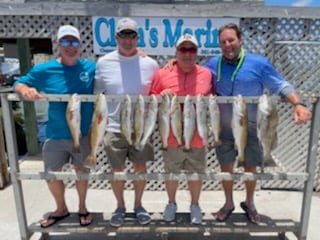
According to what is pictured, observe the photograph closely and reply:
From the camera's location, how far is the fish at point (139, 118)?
2.79m

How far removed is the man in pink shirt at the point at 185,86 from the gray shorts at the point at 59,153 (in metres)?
0.72

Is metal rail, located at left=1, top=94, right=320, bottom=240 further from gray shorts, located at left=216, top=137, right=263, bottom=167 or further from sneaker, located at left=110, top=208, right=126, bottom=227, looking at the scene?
gray shorts, located at left=216, top=137, right=263, bottom=167

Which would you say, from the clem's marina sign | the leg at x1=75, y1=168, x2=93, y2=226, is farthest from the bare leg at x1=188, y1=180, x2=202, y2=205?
the clem's marina sign

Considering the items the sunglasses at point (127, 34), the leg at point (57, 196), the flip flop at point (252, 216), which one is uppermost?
the sunglasses at point (127, 34)

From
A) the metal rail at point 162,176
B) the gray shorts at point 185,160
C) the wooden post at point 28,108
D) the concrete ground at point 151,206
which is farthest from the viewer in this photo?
the wooden post at point 28,108

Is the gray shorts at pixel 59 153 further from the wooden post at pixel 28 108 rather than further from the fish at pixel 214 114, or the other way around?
the wooden post at pixel 28 108

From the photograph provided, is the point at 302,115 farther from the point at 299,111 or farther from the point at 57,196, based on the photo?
the point at 57,196

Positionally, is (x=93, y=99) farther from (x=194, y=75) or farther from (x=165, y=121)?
(x=194, y=75)

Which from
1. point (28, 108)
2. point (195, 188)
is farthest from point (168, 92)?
point (28, 108)

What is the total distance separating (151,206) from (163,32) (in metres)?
2.17

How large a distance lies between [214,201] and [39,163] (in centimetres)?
303

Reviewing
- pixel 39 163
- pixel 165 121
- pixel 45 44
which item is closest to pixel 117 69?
pixel 165 121

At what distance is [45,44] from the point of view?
26.0 ft

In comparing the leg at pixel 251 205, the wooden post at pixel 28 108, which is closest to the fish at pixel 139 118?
the leg at pixel 251 205
